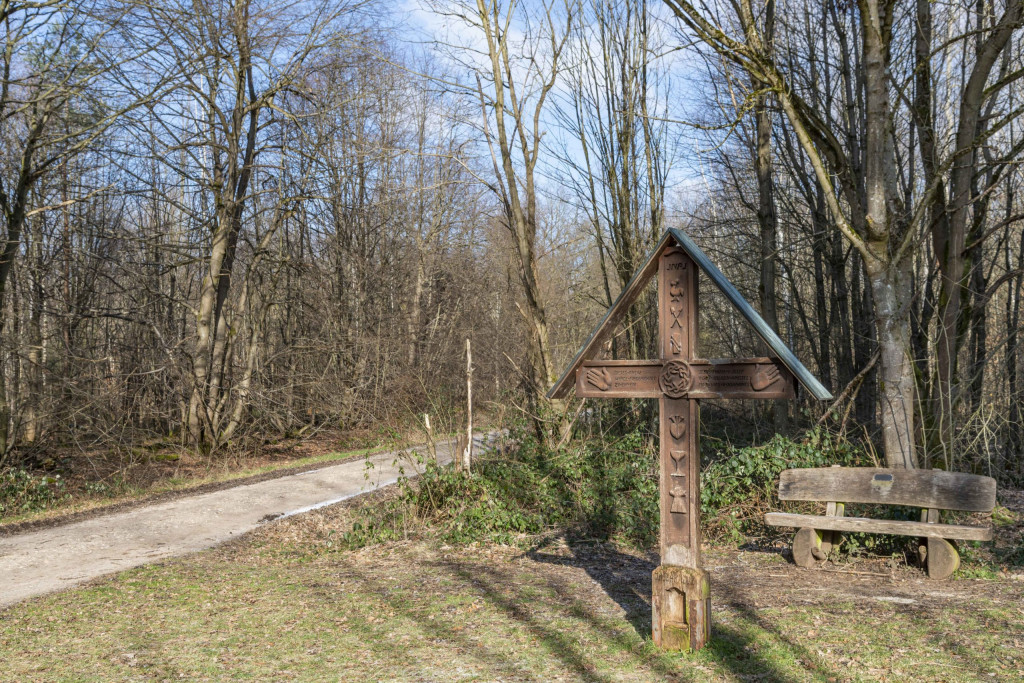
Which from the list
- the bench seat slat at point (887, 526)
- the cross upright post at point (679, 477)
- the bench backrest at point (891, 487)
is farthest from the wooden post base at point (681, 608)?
the bench backrest at point (891, 487)

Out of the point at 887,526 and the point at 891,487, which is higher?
the point at 891,487

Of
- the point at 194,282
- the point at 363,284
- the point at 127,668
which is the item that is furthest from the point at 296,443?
the point at 127,668

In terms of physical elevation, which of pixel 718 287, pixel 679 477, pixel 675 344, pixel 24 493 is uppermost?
pixel 718 287

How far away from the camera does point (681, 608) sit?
4.99 metres

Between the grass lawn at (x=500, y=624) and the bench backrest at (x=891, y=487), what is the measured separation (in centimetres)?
64

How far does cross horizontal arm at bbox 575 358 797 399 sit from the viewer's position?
Answer: 4.70m

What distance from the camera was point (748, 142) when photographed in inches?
617

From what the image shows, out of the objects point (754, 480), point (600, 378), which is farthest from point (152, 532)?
point (754, 480)

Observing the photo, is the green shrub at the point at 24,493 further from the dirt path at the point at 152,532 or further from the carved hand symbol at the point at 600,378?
the carved hand symbol at the point at 600,378

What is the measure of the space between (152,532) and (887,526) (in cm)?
825

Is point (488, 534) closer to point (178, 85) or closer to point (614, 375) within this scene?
point (614, 375)

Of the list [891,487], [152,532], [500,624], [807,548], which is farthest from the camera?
[152,532]

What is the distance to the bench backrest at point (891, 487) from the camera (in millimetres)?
7152

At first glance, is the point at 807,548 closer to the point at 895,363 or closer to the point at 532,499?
the point at 895,363
